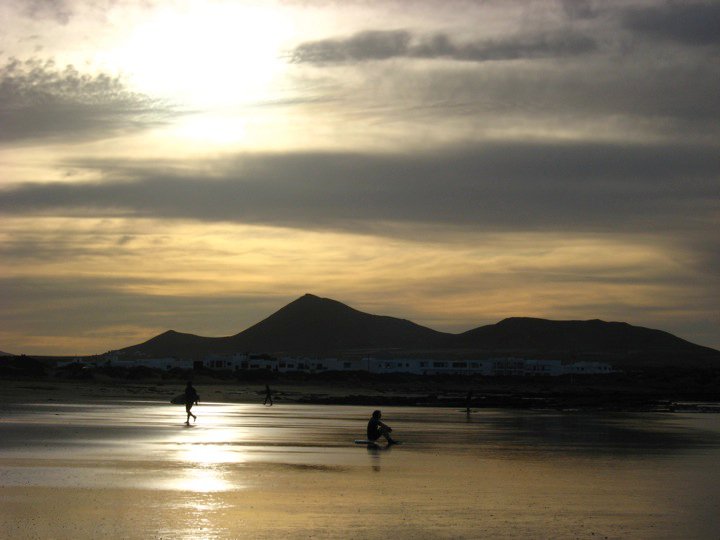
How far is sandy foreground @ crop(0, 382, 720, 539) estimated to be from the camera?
52.1 feet

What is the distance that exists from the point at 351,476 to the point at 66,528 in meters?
8.41

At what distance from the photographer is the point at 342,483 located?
21.2 m

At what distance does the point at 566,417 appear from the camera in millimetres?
53906

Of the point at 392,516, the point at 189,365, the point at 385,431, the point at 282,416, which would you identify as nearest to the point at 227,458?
the point at 385,431

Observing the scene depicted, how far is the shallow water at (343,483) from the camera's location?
15.9 meters

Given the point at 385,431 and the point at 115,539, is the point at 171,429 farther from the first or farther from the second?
the point at 115,539

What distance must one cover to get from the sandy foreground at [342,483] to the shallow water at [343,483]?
45 mm

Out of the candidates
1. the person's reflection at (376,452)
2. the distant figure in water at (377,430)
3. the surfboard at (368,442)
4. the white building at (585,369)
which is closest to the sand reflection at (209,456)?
the person's reflection at (376,452)

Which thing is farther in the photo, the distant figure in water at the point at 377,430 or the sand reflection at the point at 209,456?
the distant figure in water at the point at 377,430

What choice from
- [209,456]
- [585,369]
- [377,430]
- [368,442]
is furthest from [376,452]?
[585,369]

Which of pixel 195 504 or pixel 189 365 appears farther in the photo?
pixel 189 365

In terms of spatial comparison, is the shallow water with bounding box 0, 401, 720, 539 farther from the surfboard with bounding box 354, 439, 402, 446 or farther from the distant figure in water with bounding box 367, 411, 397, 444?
the distant figure in water with bounding box 367, 411, 397, 444

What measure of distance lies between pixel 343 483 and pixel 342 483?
0.08ft

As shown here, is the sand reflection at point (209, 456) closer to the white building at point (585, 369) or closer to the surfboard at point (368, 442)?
the surfboard at point (368, 442)
